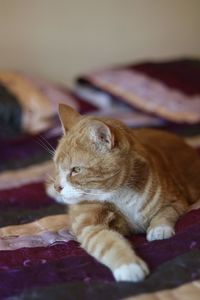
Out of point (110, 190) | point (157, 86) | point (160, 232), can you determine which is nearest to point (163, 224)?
point (160, 232)

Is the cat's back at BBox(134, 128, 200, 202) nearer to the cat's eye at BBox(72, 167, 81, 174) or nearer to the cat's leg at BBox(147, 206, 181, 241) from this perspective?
the cat's leg at BBox(147, 206, 181, 241)

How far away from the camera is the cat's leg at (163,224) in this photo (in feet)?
4.01

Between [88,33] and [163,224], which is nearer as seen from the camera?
[163,224]

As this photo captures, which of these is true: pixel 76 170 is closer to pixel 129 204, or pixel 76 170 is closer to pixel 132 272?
pixel 129 204

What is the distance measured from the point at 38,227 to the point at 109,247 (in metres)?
0.34

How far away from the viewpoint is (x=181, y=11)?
3.11 m

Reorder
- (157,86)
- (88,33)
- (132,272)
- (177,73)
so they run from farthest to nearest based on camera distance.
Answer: (88,33) → (177,73) → (157,86) → (132,272)

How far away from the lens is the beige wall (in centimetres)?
267

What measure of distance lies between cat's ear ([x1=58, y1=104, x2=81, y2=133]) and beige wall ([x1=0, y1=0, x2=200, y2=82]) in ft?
4.55

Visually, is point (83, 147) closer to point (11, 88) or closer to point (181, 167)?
point (181, 167)

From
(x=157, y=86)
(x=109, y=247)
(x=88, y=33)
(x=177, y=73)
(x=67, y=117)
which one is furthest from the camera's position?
(x=88, y=33)

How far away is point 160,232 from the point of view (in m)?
1.23

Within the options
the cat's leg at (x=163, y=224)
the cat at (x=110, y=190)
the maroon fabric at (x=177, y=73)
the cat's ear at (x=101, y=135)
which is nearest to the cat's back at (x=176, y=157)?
the cat at (x=110, y=190)

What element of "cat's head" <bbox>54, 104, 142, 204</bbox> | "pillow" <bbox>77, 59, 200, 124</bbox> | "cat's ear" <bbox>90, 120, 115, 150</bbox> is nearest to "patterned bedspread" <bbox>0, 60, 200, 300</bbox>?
"pillow" <bbox>77, 59, 200, 124</bbox>
